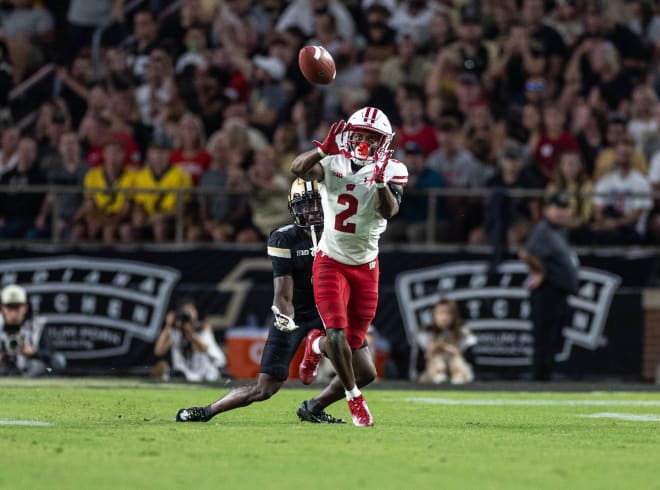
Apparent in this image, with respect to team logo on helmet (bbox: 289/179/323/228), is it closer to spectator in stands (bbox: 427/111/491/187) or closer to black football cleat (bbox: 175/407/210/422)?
black football cleat (bbox: 175/407/210/422)

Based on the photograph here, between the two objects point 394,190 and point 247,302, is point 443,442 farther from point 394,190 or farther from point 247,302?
point 247,302

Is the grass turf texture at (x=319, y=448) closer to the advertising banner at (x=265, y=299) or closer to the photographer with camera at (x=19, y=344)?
the photographer with camera at (x=19, y=344)

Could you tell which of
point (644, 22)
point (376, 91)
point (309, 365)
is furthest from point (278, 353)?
point (644, 22)

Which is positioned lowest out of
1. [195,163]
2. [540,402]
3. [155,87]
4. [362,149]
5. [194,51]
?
[540,402]

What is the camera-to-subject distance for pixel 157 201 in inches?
672

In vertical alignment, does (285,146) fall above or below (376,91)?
below

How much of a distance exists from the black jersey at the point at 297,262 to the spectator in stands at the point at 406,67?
8.97 meters

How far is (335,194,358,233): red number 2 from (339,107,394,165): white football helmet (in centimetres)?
28

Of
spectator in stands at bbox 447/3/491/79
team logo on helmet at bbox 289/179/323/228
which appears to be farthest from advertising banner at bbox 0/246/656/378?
team logo on helmet at bbox 289/179/323/228

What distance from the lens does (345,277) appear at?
9070 mm

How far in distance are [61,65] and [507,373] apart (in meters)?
7.76

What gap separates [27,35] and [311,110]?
5.13 m

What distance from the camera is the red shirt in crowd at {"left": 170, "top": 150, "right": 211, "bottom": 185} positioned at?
17.4 m

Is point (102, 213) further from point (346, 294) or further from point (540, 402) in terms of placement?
point (346, 294)
